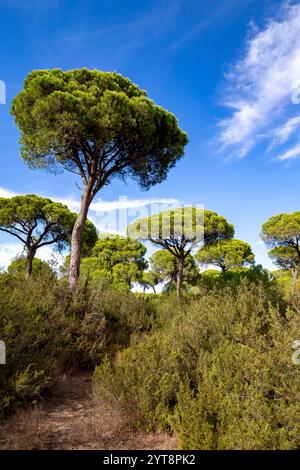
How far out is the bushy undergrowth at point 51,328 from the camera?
14.1 ft

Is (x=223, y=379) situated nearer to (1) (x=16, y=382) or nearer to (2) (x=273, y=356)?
(2) (x=273, y=356)

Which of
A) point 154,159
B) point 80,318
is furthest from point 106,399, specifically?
point 154,159

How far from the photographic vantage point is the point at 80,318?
788cm

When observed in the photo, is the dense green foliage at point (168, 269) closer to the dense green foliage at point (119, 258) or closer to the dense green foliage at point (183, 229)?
the dense green foliage at point (119, 258)

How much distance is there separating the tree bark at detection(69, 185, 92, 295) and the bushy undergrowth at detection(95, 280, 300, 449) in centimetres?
447

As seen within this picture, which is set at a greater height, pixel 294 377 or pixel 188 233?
pixel 188 233

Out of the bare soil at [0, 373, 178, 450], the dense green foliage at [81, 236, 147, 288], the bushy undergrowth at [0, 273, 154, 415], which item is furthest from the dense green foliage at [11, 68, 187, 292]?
the dense green foliage at [81, 236, 147, 288]

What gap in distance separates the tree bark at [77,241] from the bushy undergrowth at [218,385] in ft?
14.7

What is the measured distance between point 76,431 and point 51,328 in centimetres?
240

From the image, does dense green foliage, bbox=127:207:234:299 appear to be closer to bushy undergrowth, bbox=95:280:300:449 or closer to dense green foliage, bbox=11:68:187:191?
dense green foliage, bbox=11:68:187:191

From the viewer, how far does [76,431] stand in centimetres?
380

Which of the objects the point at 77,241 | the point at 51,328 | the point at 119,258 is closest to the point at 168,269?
the point at 119,258

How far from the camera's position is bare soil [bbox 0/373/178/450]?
3396 mm
